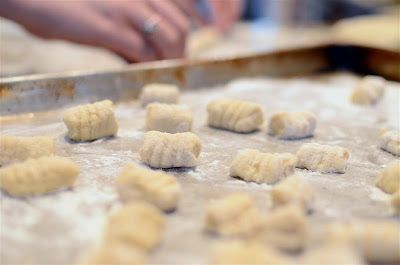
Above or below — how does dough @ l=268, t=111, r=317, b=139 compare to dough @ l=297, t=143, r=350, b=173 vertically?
above

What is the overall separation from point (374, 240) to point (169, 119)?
2.20 feet

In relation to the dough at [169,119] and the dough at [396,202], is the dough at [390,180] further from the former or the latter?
the dough at [169,119]

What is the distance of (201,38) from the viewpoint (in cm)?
282

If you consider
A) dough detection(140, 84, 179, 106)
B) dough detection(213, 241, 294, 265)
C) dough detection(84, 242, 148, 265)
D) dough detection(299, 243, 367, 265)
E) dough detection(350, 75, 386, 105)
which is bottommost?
dough detection(84, 242, 148, 265)

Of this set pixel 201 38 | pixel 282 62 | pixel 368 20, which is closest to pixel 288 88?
pixel 282 62

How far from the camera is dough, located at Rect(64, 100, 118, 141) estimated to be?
4.31 ft

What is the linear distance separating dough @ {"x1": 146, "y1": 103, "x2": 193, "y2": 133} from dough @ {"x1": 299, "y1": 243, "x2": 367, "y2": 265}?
2.08 ft

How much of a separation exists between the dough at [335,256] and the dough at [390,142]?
555 millimetres

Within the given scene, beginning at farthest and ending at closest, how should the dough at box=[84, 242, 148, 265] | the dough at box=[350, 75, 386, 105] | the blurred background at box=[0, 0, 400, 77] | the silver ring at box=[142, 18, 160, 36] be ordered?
1. the silver ring at box=[142, 18, 160, 36]
2. the blurred background at box=[0, 0, 400, 77]
3. the dough at box=[350, 75, 386, 105]
4. the dough at box=[84, 242, 148, 265]

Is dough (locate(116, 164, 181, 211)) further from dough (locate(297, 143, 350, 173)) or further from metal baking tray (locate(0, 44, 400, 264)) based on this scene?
dough (locate(297, 143, 350, 173))

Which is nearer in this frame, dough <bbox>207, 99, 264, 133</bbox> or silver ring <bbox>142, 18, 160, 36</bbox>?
dough <bbox>207, 99, 264, 133</bbox>

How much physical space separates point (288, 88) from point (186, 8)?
2.51 ft

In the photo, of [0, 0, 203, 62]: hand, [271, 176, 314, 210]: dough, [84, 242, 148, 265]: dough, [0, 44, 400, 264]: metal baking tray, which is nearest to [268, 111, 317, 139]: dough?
[0, 44, 400, 264]: metal baking tray

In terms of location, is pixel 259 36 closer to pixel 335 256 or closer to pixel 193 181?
pixel 193 181
